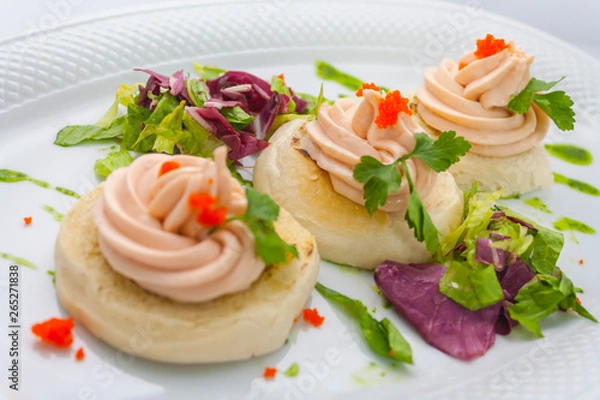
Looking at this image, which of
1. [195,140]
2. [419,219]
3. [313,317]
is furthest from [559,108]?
[195,140]

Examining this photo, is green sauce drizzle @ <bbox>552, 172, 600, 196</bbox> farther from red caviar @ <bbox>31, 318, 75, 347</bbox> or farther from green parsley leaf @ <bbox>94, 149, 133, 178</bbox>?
red caviar @ <bbox>31, 318, 75, 347</bbox>

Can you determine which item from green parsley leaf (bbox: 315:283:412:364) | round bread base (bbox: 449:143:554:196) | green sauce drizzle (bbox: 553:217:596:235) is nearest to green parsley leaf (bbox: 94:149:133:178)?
green parsley leaf (bbox: 315:283:412:364)

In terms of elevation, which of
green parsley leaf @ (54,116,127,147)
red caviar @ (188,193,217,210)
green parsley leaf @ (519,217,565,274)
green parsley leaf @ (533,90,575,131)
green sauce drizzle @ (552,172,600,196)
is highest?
red caviar @ (188,193,217,210)

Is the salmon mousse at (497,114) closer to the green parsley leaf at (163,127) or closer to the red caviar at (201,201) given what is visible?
the green parsley leaf at (163,127)

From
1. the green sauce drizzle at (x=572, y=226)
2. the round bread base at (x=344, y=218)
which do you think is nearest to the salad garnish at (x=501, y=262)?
the round bread base at (x=344, y=218)

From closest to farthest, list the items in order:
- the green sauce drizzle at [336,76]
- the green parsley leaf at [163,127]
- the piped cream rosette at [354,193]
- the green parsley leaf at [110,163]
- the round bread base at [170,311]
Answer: the round bread base at [170,311] < the piped cream rosette at [354,193] < the green parsley leaf at [110,163] < the green parsley leaf at [163,127] < the green sauce drizzle at [336,76]
